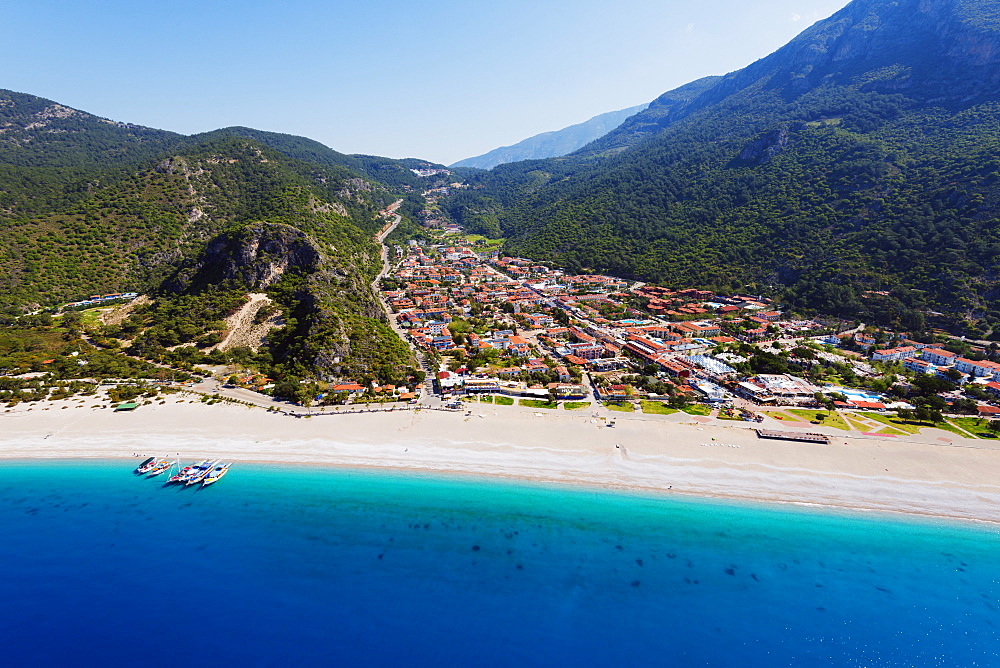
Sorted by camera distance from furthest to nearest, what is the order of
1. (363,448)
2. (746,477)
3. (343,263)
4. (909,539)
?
(343,263) → (363,448) → (746,477) → (909,539)

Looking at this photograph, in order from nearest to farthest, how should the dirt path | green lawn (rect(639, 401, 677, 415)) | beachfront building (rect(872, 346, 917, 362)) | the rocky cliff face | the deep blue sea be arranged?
the deep blue sea, green lawn (rect(639, 401, 677, 415)), the dirt path, beachfront building (rect(872, 346, 917, 362)), the rocky cliff face

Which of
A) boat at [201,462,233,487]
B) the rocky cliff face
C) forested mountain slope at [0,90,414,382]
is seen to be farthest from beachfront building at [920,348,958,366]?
the rocky cliff face

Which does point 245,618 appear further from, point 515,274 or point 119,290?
point 515,274

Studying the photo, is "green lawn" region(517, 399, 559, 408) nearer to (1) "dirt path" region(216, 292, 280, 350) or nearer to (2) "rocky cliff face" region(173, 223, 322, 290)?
(1) "dirt path" region(216, 292, 280, 350)

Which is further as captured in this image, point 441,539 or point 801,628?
point 441,539

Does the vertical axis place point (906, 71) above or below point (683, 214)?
above

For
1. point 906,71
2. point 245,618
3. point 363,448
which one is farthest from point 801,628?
point 906,71

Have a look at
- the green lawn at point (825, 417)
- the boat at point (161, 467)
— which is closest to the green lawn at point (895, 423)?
the green lawn at point (825, 417)
